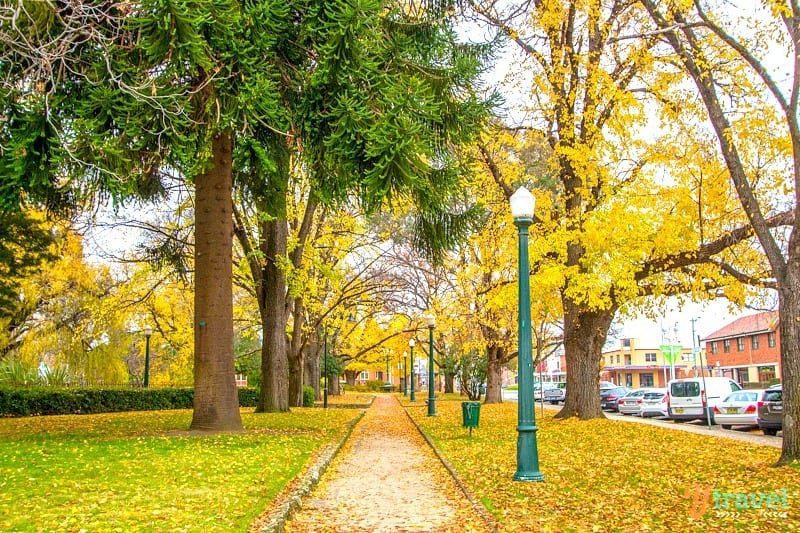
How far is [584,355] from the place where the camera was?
20922 mm

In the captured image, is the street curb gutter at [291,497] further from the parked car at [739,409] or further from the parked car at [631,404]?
the parked car at [631,404]

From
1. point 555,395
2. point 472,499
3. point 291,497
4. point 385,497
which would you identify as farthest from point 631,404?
point 291,497

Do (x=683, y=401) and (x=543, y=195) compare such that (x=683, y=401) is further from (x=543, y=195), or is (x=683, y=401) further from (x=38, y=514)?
(x=38, y=514)

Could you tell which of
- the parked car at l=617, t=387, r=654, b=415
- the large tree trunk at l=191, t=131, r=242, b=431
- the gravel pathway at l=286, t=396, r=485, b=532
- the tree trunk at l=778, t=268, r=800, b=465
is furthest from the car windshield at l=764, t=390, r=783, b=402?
the large tree trunk at l=191, t=131, r=242, b=431

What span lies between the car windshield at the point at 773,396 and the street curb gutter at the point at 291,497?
13697 mm

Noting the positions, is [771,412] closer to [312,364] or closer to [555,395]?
[312,364]

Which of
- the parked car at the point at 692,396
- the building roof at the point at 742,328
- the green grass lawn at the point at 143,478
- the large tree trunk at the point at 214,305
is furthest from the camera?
the building roof at the point at 742,328

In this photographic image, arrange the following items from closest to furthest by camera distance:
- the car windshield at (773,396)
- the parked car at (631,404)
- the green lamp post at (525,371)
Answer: the green lamp post at (525,371) → the car windshield at (773,396) → the parked car at (631,404)

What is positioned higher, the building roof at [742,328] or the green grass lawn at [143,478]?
the building roof at [742,328]

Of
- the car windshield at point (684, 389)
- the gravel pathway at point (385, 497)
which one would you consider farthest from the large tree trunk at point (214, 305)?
the car windshield at point (684, 389)

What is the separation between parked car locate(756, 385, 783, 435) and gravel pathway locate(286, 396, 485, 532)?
35.3 ft

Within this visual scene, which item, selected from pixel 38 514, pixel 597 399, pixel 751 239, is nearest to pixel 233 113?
pixel 38 514

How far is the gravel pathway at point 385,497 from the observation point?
24.4 feet

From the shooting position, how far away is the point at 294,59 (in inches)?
531
